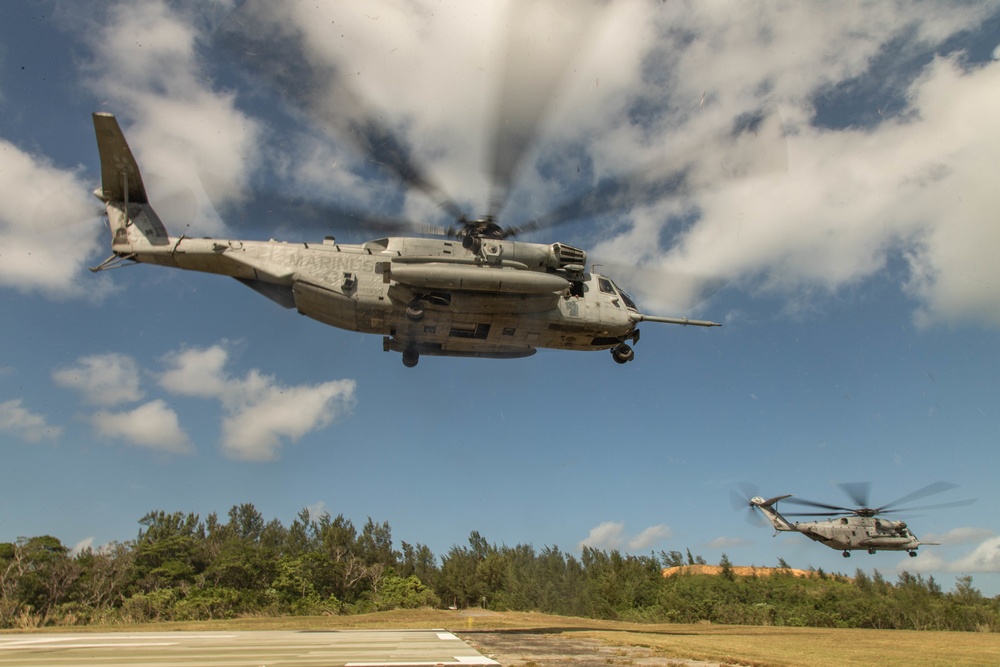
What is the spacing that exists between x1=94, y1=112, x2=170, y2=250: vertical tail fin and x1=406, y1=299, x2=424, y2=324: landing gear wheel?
551cm

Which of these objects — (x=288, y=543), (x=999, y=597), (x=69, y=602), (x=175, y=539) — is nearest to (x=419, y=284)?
(x=69, y=602)

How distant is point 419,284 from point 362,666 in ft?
22.2

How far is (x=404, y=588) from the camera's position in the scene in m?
41.6

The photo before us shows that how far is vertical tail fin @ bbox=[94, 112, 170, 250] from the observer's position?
12703 mm

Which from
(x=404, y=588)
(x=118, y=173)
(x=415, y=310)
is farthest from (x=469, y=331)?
(x=404, y=588)

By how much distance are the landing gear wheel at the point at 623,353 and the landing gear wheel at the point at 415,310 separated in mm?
4952

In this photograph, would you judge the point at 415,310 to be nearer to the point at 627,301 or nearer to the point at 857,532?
the point at 627,301

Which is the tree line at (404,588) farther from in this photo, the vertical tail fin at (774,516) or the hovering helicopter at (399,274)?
the hovering helicopter at (399,274)

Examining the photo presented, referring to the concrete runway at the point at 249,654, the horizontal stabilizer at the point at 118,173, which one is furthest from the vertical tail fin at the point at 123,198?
the concrete runway at the point at 249,654

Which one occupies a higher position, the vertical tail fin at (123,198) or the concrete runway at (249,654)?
the vertical tail fin at (123,198)

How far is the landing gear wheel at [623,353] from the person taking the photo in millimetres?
14375

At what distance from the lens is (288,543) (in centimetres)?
6159

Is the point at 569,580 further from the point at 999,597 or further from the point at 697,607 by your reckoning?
the point at 999,597

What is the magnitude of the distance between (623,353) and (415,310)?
526 cm
